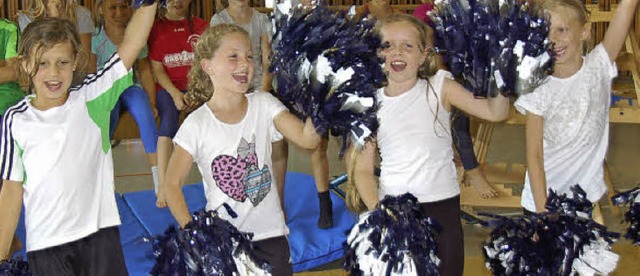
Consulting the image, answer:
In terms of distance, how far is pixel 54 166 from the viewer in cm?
→ 258

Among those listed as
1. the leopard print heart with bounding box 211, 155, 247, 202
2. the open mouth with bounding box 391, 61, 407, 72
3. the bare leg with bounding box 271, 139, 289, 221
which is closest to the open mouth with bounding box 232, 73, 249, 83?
the leopard print heart with bounding box 211, 155, 247, 202

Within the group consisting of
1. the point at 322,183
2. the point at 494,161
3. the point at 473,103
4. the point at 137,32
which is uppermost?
the point at 137,32

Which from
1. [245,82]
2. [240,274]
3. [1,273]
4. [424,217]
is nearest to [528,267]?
[424,217]

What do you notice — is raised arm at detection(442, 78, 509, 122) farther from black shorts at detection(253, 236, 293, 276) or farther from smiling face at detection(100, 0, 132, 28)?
smiling face at detection(100, 0, 132, 28)

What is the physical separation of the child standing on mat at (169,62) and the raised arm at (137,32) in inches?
63.6

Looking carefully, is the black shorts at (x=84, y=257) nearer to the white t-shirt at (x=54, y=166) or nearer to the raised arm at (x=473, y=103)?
the white t-shirt at (x=54, y=166)

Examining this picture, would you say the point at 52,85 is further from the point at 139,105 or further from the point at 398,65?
the point at 139,105

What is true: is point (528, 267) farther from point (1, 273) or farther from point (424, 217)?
point (1, 273)

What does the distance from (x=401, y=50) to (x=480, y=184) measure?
2.05 m

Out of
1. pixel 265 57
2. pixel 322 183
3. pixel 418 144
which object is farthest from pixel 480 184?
pixel 418 144

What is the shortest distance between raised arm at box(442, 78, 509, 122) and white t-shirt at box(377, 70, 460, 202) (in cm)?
3

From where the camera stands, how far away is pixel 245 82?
265 cm

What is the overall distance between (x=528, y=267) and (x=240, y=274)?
30.5 inches

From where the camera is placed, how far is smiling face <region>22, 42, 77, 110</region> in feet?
8.47
